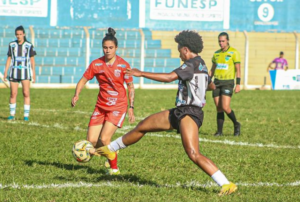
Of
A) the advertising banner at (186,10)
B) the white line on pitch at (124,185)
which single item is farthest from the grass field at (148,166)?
the advertising banner at (186,10)

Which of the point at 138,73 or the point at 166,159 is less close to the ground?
the point at 138,73

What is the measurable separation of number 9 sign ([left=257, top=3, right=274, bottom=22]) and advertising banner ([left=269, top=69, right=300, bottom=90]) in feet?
24.8

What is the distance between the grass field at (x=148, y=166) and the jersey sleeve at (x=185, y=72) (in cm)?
120

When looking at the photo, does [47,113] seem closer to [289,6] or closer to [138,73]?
[138,73]

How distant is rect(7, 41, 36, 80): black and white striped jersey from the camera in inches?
522

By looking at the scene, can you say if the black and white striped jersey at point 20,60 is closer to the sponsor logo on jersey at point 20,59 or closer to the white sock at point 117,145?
the sponsor logo on jersey at point 20,59

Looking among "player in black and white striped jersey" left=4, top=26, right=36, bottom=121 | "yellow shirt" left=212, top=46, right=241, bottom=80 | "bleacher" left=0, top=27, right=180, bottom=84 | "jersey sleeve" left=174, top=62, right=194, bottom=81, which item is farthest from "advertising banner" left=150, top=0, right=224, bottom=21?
"jersey sleeve" left=174, top=62, right=194, bottom=81

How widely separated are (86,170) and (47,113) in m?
7.74

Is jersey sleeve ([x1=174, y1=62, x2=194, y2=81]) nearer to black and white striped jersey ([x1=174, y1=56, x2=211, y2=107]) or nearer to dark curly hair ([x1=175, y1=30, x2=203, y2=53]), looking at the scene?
black and white striped jersey ([x1=174, y1=56, x2=211, y2=107])

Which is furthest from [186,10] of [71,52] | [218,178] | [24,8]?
[218,178]

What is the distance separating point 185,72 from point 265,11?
3181 centimetres

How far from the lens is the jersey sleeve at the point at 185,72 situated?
5.90 meters

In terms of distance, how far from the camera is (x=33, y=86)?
94.3 feet

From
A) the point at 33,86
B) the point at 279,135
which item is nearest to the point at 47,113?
the point at 279,135
